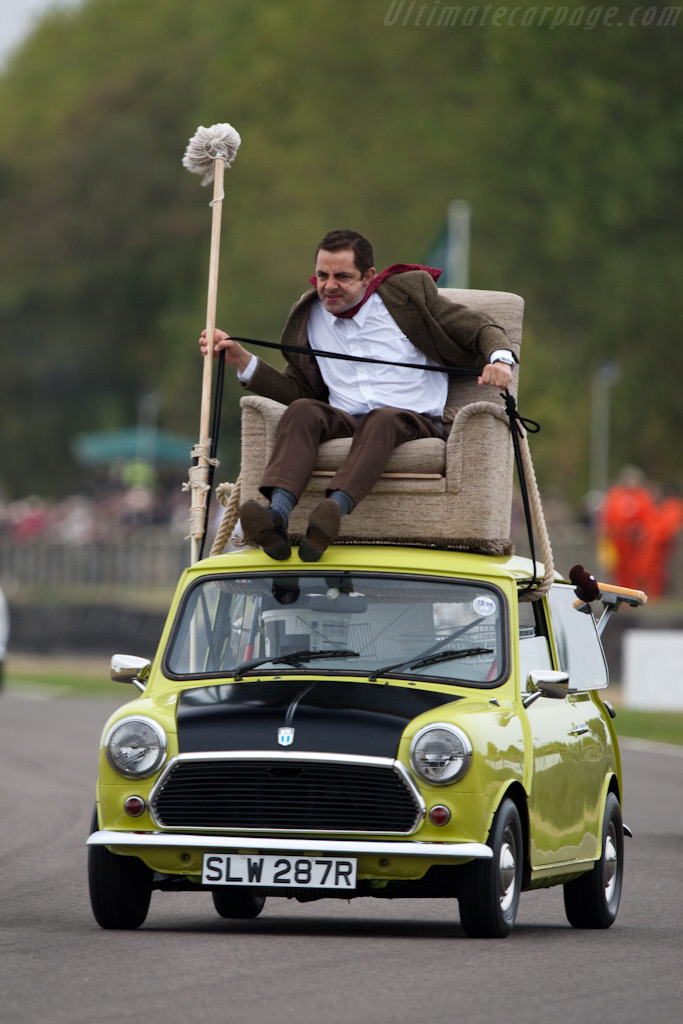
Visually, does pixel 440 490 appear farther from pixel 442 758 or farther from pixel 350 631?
pixel 442 758

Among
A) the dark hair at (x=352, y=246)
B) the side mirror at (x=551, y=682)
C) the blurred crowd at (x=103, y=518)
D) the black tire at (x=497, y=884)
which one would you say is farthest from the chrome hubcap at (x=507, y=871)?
the blurred crowd at (x=103, y=518)

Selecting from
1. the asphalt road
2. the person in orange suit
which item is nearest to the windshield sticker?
the asphalt road

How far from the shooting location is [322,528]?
9281 mm

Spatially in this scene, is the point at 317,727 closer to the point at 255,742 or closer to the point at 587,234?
the point at 255,742

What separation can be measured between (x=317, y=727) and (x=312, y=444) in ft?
5.08

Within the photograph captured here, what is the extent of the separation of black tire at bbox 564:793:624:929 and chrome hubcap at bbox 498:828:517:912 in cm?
122

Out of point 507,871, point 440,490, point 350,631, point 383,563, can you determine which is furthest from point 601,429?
point 507,871

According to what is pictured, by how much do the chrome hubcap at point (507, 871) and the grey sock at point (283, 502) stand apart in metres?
1.70

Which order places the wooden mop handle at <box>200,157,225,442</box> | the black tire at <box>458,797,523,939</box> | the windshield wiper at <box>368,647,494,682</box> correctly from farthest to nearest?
the wooden mop handle at <box>200,157,225,442</box> → the windshield wiper at <box>368,647,494,682</box> → the black tire at <box>458,797,523,939</box>

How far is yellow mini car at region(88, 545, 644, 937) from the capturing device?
8500mm

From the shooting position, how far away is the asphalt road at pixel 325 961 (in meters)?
6.99

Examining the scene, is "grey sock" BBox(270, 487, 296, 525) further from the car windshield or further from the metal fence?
the metal fence

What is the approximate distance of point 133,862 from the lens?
8.96m

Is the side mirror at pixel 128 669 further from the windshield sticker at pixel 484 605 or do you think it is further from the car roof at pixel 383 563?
the windshield sticker at pixel 484 605
